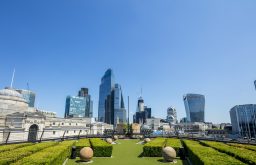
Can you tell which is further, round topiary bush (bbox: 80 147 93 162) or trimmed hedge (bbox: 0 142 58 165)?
round topiary bush (bbox: 80 147 93 162)

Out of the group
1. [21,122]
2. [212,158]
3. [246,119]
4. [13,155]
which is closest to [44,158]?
[13,155]

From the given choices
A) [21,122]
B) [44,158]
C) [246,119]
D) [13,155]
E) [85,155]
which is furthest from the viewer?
[246,119]

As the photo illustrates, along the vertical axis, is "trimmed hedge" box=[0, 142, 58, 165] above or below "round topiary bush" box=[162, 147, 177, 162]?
above

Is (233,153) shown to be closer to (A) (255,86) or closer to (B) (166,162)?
(B) (166,162)

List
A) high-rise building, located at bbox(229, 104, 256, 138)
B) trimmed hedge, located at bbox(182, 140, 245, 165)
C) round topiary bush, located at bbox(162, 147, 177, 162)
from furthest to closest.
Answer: high-rise building, located at bbox(229, 104, 256, 138) → round topiary bush, located at bbox(162, 147, 177, 162) → trimmed hedge, located at bbox(182, 140, 245, 165)

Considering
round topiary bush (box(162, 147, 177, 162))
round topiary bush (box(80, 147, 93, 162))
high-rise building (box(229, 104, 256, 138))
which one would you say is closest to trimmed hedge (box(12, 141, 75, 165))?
round topiary bush (box(80, 147, 93, 162))

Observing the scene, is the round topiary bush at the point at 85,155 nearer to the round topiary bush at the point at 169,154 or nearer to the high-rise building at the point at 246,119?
the round topiary bush at the point at 169,154

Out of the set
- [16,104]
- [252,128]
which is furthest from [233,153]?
[252,128]

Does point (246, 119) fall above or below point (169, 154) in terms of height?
above

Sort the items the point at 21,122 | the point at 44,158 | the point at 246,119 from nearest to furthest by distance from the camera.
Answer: the point at 44,158
the point at 21,122
the point at 246,119

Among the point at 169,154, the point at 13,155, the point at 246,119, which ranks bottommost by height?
the point at 169,154

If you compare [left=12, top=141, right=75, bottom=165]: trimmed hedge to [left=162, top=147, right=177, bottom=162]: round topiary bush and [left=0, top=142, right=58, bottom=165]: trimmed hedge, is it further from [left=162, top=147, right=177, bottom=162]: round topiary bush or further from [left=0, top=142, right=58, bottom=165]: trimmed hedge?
[left=162, top=147, right=177, bottom=162]: round topiary bush

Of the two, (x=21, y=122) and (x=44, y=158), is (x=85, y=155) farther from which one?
(x=21, y=122)

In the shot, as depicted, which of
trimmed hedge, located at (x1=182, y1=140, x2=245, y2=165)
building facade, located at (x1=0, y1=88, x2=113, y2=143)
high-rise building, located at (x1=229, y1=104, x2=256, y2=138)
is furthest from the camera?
high-rise building, located at (x1=229, y1=104, x2=256, y2=138)
